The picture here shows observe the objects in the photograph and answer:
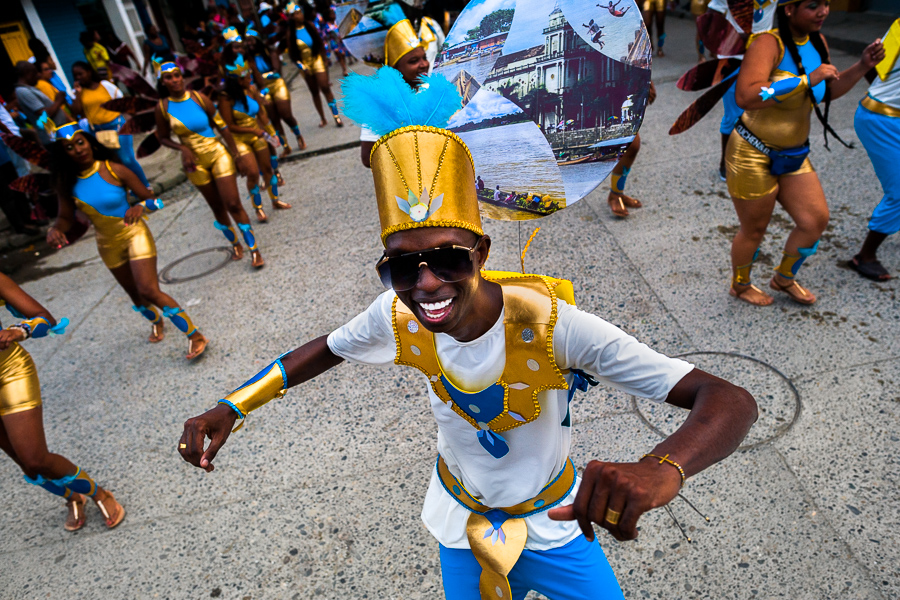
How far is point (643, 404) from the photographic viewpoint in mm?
3416

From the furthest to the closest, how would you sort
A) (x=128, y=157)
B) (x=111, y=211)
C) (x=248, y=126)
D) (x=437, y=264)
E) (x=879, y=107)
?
1. (x=248, y=126)
2. (x=128, y=157)
3. (x=111, y=211)
4. (x=879, y=107)
5. (x=437, y=264)

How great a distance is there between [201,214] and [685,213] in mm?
6312

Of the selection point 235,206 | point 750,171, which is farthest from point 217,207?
point 750,171

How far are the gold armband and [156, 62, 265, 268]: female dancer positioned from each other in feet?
14.8

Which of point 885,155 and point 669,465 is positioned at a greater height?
point 669,465

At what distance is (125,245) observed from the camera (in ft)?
15.2

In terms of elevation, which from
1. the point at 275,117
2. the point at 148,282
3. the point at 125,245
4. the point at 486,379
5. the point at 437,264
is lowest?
the point at 275,117

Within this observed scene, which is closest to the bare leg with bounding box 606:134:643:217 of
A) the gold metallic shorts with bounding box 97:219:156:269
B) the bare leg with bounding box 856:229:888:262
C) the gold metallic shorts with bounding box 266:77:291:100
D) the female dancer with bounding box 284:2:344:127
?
the bare leg with bounding box 856:229:888:262

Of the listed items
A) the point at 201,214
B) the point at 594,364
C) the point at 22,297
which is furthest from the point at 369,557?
the point at 201,214

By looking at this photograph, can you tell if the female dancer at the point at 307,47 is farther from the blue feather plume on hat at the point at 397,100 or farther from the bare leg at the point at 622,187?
the blue feather plume on hat at the point at 397,100

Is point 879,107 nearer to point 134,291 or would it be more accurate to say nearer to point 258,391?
point 258,391

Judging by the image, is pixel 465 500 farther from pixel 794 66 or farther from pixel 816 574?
pixel 794 66

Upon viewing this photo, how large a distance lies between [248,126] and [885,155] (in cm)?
653

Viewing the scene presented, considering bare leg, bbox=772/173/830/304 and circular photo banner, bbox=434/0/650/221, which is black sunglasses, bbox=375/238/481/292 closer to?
circular photo banner, bbox=434/0/650/221
